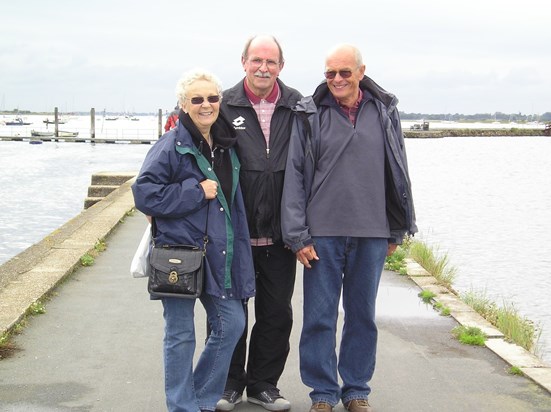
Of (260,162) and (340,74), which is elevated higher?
(340,74)

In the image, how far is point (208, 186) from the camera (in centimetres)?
434

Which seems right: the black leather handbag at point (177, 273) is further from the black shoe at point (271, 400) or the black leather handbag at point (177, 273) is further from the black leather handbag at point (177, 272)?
the black shoe at point (271, 400)

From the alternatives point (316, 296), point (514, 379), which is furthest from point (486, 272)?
point (316, 296)

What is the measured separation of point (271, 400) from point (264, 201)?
1.09 metres

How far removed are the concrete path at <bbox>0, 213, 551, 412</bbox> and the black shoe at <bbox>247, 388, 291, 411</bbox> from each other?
0.17ft

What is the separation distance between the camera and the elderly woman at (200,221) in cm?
433

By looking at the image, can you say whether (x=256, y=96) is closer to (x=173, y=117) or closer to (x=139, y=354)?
(x=139, y=354)

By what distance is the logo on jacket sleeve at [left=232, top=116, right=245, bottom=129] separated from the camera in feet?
15.6

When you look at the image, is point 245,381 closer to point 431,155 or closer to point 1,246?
point 1,246

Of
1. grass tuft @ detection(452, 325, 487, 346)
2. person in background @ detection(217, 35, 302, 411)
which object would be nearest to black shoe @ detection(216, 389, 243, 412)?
person in background @ detection(217, 35, 302, 411)

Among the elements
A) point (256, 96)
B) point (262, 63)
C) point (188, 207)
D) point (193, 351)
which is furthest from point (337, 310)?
point (262, 63)

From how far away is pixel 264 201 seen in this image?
4754mm

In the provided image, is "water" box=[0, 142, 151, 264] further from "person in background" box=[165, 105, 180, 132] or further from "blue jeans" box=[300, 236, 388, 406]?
"blue jeans" box=[300, 236, 388, 406]

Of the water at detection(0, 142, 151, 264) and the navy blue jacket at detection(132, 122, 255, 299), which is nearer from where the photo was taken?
the navy blue jacket at detection(132, 122, 255, 299)
